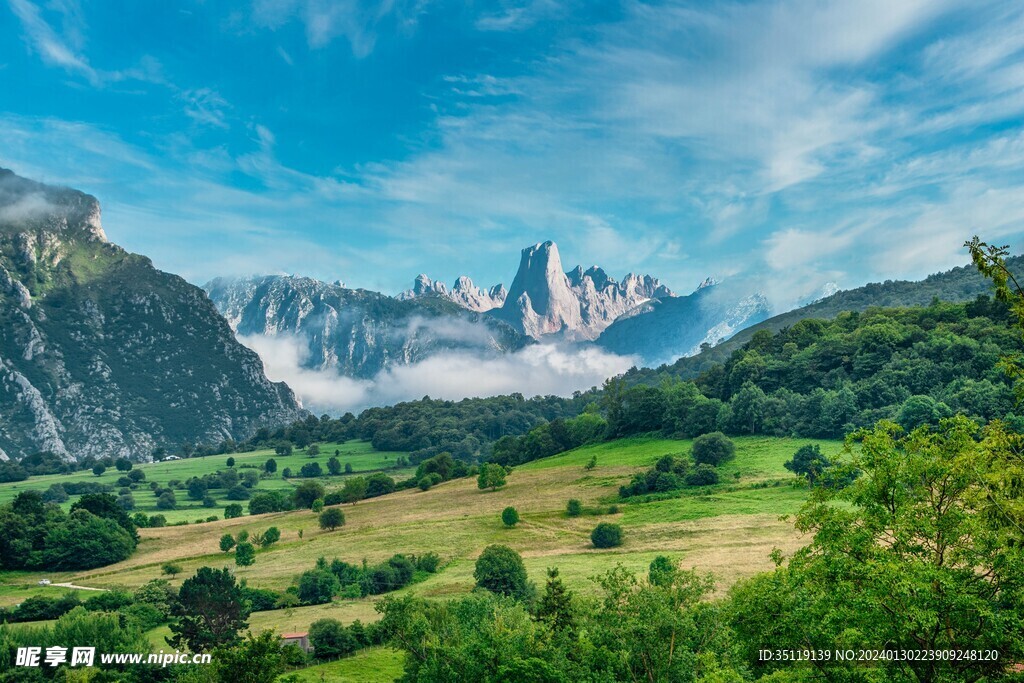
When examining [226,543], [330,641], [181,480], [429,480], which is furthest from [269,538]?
[181,480]

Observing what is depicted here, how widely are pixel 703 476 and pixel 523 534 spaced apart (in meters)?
30.9

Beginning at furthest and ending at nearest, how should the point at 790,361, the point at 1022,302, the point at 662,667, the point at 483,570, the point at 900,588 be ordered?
the point at 790,361
the point at 483,570
the point at 662,667
the point at 900,588
the point at 1022,302

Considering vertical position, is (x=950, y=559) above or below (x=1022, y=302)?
below

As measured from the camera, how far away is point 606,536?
3081 inches

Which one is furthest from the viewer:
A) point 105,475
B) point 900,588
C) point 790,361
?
point 105,475

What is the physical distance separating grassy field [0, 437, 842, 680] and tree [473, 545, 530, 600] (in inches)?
115

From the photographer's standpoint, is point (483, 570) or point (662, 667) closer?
point (662, 667)

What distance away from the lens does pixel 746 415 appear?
126m

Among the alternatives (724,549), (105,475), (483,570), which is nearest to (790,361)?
(724,549)

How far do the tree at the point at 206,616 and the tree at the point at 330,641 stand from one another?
559 cm

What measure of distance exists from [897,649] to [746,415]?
11155 centimetres

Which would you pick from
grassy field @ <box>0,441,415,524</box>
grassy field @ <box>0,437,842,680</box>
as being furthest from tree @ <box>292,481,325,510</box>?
grassy field @ <box>0,441,415,524</box>

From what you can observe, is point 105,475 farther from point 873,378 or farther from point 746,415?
point 873,378

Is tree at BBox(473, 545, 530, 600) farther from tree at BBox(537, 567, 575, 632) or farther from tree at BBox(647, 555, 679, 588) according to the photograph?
tree at BBox(537, 567, 575, 632)
